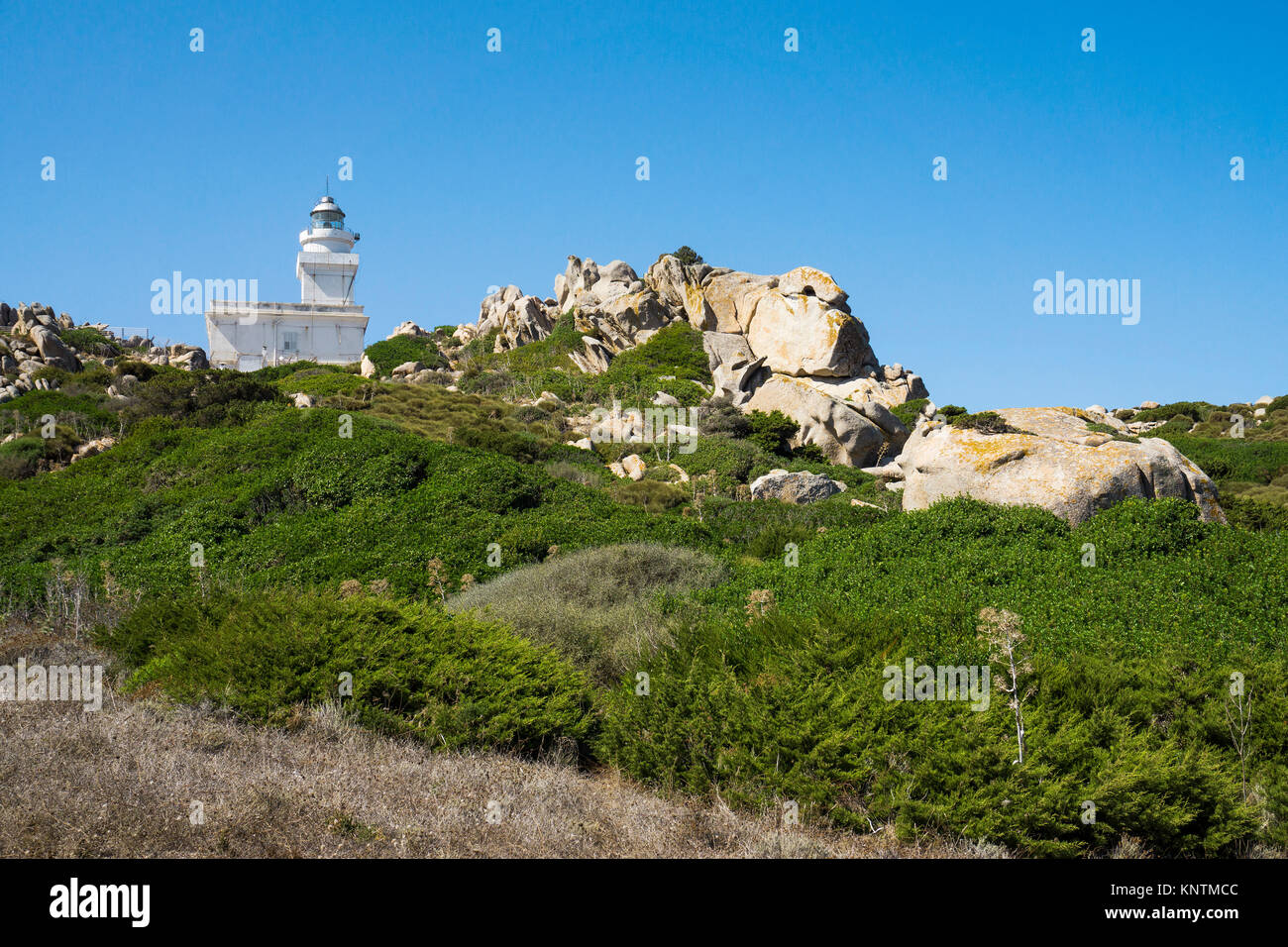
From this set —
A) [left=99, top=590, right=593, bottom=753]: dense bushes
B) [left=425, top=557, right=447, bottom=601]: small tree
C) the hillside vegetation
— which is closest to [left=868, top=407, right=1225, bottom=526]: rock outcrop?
the hillside vegetation

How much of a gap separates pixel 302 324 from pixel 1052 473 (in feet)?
147

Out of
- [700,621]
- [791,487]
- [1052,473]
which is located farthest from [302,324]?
[700,621]

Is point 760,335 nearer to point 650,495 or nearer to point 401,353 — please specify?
point 650,495

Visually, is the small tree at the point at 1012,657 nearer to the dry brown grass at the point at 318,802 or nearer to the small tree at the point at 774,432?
the dry brown grass at the point at 318,802

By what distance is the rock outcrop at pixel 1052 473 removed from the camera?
13.8 metres

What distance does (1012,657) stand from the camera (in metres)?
5.96

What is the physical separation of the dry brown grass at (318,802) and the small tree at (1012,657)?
105 centimetres

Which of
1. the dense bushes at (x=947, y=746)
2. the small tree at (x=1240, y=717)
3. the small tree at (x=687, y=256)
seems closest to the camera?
the dense bushes at (x=947, y=746)

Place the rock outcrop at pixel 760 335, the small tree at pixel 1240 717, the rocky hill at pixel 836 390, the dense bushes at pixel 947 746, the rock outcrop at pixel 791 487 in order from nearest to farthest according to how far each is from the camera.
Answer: the dense bushes at pixel 947 746
the small tree at pixel 1240 717
the rocky hill at pixel 836 390
the rock outcrop at pixel 791 487
the rock outcrop at pixel 760 335

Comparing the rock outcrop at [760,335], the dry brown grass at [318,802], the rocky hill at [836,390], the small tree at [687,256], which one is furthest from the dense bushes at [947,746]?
the small tree at [687,256]

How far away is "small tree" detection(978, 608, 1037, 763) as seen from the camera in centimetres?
588
